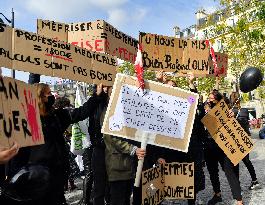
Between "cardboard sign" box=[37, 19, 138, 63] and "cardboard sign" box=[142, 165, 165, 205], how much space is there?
4.94ft

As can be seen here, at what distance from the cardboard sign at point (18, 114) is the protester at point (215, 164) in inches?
138

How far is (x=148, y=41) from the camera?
5789 millimetres

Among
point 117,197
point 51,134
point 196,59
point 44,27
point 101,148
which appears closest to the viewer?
point 51,134

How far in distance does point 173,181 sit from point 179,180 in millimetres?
83

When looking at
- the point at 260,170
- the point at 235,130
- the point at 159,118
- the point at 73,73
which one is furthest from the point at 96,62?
A: the point at 260,170

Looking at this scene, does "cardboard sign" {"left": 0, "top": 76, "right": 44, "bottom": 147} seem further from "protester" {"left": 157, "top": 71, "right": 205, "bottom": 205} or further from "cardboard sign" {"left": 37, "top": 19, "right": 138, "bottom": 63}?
"protester" {"left": 157, "top": 71, "right": 205, "bottom": 205}

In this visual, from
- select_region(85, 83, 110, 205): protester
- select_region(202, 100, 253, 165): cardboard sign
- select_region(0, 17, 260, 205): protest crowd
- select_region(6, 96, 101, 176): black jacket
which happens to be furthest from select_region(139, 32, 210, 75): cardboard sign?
select_region(6, 96, 101, 176): black jacket

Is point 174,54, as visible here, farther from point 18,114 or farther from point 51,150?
point 18,114

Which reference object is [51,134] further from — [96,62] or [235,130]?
[235,130]

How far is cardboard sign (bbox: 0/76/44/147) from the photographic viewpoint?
3288 mm

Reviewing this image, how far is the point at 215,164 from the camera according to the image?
7.18 meters

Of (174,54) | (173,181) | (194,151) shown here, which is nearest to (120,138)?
(173,181)

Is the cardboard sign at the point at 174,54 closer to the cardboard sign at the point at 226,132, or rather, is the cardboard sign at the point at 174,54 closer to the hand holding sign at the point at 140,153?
the cardboard sign at the point at 226,132

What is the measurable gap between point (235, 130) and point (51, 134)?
329 cm
